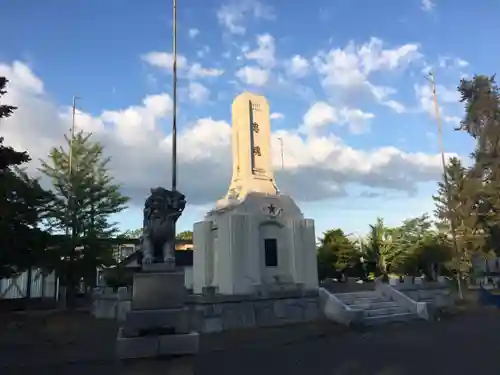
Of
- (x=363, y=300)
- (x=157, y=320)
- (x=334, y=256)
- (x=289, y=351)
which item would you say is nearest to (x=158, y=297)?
(x=157, y=320)

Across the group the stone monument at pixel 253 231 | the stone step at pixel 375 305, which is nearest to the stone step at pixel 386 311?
the stone step at pixel 375 305

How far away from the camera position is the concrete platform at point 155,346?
7.38 meters

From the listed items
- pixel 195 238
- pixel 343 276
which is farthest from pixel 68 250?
pixel 343 276

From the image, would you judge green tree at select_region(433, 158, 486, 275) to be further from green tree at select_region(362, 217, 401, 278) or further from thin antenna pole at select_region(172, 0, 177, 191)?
thin antenna pole at select_region(172, 0, 177, 191)

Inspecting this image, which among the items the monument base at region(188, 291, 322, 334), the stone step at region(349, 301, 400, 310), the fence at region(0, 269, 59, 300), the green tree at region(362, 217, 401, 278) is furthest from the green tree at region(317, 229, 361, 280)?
the fence at region(0, 269, 59, 300)

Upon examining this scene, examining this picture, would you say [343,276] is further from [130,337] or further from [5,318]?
[130,337]

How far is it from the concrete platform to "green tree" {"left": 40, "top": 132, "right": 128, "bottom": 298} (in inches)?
681

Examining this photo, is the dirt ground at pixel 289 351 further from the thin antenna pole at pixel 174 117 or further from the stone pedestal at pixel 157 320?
the thin antenna pole at pixel 174 117

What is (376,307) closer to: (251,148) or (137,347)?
(251,148)

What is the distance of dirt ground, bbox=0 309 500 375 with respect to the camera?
8336mm

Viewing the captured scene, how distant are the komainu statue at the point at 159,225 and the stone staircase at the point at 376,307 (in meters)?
9.89

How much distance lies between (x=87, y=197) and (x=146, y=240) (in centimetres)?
1903

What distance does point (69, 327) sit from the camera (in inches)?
650

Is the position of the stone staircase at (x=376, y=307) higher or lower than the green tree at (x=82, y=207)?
lower
